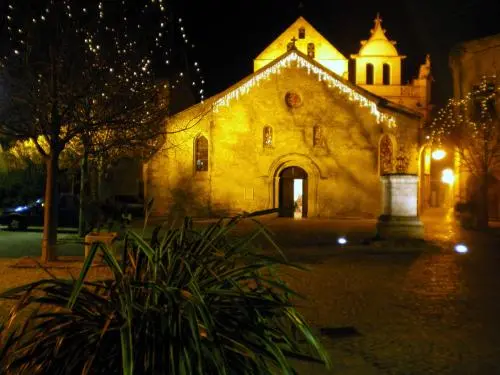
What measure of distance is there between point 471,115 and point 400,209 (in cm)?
1120

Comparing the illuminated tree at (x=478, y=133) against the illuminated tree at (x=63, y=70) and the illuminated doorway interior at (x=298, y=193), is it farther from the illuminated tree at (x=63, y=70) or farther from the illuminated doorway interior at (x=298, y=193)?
the illuminated tree at (x=63, y=70)

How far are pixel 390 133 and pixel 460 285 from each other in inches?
898

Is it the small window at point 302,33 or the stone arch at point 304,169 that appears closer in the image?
the stone arch at point 304,169

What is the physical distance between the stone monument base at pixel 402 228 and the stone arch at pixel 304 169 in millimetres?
13965

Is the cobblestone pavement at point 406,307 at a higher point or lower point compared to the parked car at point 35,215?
lower

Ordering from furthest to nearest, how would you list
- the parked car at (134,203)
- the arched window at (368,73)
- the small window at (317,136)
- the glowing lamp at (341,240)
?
1. the arched window at (368,73)
2. the small window at (317,136)
3. the parked car at (134,203)
4. the glowing lamp at (341,240)

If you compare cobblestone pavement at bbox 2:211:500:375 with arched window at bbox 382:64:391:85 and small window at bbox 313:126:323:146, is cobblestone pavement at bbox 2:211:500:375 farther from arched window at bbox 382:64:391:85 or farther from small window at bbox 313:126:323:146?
arched window at bbox 382:64:391:85

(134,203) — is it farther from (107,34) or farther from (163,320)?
(163,320)

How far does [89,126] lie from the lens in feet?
40.8

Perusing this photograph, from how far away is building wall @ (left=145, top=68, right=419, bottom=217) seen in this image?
107 ft

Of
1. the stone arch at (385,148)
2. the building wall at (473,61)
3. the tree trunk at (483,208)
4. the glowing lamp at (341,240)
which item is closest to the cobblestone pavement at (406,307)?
the glowing lamp at (341,240)

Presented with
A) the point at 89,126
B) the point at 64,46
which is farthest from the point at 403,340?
the point at 64,46

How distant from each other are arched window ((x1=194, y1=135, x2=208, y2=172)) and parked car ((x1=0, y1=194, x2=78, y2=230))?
384 inches

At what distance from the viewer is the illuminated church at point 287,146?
3259 centimetres
